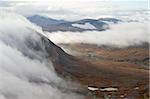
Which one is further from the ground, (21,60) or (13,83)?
(21,60)

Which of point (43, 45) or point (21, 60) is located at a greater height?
point (43, 45)

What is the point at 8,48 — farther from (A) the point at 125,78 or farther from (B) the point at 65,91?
(A) the point at 125,78

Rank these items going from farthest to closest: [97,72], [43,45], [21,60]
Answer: [97,72]
[43,45]
[21,60]

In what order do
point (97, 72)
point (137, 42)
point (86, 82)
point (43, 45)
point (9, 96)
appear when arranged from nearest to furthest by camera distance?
point (9, 96), point (86, 82), point (43, 45), point (97, 72), point (137, 42)

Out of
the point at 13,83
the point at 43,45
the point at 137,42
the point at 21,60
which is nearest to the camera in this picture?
the point at 13,83

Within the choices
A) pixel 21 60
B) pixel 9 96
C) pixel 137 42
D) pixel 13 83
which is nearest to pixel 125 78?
pixel 21 60

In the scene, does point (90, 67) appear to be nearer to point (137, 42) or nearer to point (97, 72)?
point (97, 72)

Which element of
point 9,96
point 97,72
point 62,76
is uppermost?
point 97,72

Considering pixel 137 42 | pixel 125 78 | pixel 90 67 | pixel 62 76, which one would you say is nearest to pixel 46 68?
pixel 62 76

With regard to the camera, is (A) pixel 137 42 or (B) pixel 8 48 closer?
(B) pixel 8 48
